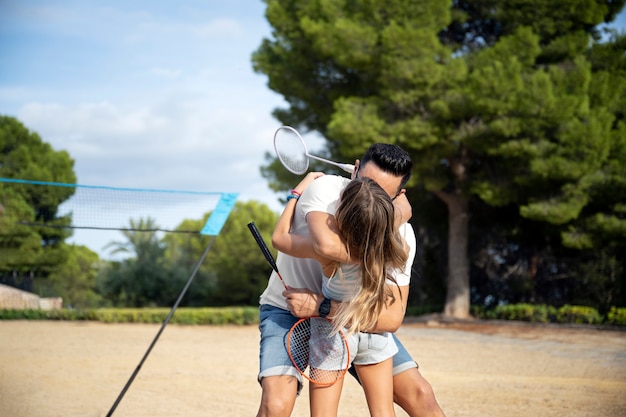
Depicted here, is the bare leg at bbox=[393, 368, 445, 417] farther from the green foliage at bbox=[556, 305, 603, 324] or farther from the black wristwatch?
the green foliage at bbox=[556, 305, 603, 324]

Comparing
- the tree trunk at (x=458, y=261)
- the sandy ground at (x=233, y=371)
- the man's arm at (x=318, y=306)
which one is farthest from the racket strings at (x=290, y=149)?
the tree trunk at (x=458, y=261)

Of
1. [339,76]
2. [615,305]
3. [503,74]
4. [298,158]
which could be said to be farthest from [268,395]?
[339,76]

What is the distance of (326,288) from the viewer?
366 cm

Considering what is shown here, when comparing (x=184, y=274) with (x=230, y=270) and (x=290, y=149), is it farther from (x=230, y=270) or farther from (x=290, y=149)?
(x=290, y=149)

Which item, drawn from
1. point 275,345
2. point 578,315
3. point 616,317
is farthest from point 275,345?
point 578,315

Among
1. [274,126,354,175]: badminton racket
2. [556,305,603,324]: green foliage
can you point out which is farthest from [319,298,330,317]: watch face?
[556,305,603,324]: green foliage

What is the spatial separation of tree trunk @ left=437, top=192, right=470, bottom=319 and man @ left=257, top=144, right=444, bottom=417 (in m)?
15.5

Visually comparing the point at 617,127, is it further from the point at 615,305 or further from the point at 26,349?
the point at 26,349

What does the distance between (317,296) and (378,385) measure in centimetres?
62

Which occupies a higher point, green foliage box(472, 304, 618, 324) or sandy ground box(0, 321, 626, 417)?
green foliage box(472, 304, 618, 324)

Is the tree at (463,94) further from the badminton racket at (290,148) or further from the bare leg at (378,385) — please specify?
the bare leg at (378,385)

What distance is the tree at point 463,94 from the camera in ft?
54.9

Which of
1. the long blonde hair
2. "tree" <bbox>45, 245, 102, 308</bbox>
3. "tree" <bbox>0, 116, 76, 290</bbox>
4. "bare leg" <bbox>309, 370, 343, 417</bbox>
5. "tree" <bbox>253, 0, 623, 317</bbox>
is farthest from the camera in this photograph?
"tree" <bbox>0, 116, 76, 290</bbox>

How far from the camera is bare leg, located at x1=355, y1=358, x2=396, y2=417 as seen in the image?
149 inches
